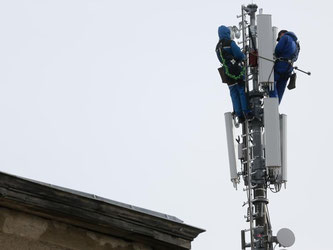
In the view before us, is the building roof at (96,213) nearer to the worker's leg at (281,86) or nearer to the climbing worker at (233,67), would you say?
the climbing worker at (233,67)

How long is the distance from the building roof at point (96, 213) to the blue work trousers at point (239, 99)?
15814 millimetres

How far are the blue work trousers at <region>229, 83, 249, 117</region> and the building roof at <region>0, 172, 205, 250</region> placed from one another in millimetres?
15814

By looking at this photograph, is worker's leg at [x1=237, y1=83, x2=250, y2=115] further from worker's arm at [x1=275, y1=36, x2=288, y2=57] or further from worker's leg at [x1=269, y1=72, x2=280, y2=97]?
worker's arm at [x1=275, y1=36, x2=288, y2=57]

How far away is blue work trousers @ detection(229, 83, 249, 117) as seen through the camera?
29681mm

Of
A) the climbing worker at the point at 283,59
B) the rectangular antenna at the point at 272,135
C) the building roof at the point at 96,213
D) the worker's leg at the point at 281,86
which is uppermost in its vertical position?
the climbing worker at the point at 283,59

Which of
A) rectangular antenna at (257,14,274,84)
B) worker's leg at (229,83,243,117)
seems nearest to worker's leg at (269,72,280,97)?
rectangular antenna at (257,14,274,84)

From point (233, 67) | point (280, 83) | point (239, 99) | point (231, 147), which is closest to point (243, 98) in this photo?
point (239, 99)

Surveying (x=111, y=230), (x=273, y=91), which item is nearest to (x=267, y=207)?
(x=273, y=91)

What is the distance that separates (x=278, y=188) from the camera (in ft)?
94.8

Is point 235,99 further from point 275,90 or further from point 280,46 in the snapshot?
point 280,46

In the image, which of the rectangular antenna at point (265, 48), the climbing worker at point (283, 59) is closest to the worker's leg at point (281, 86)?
the climbing worker at point (283, 59)

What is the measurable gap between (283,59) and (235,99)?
155cm

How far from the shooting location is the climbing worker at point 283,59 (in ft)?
98.3

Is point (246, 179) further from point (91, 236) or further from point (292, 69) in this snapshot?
point (91, 236)
